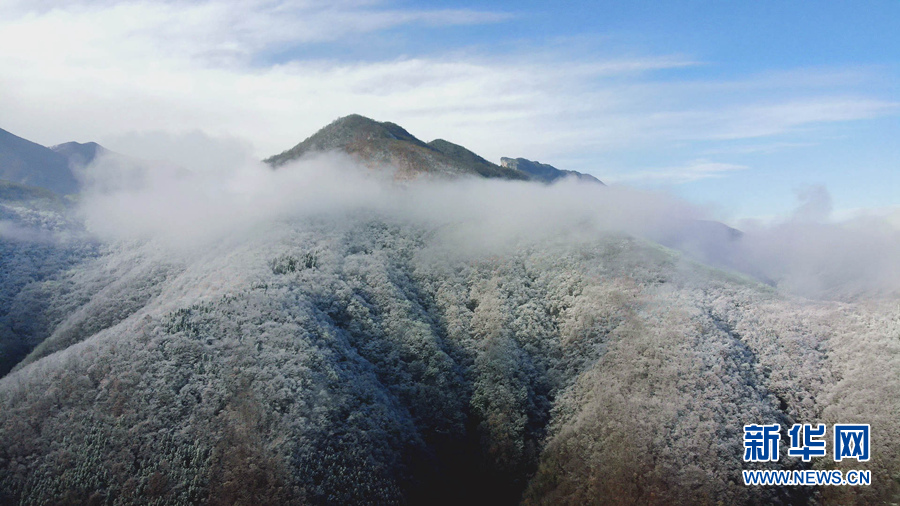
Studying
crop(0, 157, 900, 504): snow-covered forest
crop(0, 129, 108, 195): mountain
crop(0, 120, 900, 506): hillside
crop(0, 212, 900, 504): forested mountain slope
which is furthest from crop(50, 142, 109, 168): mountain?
crop(0, 212, 900, 504): forested mountain slope

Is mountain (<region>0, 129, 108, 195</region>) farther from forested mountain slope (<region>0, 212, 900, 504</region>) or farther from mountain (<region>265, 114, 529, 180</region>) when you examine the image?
forested mountain slope (<region>0, 212, 900, 504</region>)

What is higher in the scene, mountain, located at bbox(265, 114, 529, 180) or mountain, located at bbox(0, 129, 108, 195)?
mountain, located at bbox(0, 129, 108, 195)

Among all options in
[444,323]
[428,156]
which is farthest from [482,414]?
[428,156]

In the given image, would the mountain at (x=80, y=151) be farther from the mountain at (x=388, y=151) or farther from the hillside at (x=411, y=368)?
the hillside at (x=411, y=368)

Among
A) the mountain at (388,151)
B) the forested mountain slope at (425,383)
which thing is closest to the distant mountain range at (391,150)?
the mountain at (388,151)

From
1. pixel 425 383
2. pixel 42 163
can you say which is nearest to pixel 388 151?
pixel 425 383

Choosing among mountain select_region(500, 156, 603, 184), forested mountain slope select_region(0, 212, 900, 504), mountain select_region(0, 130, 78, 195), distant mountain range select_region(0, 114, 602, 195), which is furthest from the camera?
mountain select_region(500, 156, 603, 184)

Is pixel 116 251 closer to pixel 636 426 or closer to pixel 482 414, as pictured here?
pixel 482 414

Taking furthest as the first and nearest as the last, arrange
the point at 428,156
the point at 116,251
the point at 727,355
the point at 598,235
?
the point at 428,156, the point at 116,251, the point at 598,235, the point at 727,355
